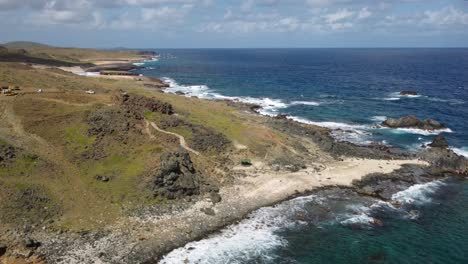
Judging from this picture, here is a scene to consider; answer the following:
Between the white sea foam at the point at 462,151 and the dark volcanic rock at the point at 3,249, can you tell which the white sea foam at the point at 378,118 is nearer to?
the white sea foam at the point at 462,151

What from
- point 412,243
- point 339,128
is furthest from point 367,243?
point 339,128

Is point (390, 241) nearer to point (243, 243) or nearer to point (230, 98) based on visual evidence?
point (243, 243)

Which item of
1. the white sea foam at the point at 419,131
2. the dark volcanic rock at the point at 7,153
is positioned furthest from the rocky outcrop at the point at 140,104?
the white sea foam at the point at 419,131

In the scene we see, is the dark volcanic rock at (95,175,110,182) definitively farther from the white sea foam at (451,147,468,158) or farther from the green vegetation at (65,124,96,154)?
the white sea foam at (451,147,468,158)

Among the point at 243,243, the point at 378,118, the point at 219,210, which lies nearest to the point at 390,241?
the point at 243,243

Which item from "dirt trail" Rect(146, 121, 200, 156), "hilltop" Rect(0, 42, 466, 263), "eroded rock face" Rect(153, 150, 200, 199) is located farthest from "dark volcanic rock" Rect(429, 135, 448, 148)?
"eroded rock face" Rect(153, 150, 200, 199)
